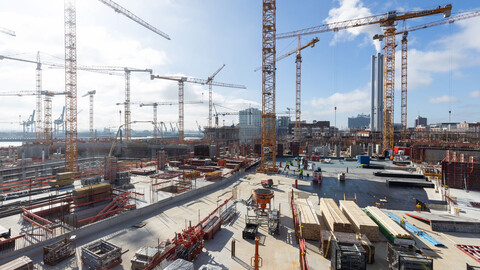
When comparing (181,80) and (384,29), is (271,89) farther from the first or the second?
(181,80)

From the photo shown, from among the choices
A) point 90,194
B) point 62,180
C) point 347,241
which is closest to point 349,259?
point 347,241

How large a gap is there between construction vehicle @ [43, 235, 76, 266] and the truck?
13.4 meters

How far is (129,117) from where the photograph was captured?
81062mm

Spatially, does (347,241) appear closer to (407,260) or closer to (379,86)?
(407,260)

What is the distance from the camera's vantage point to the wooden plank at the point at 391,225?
952 cm

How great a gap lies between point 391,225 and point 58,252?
1549 cm

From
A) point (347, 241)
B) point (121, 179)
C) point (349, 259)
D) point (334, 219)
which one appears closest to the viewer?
point (349, 259)

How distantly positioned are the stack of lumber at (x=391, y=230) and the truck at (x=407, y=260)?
71cm

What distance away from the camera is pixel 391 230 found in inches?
399

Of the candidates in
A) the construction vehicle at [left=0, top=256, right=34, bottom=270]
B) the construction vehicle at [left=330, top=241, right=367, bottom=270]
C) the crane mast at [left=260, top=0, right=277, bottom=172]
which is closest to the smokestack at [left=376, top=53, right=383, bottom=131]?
the crane mast at [left=260, top=0, right=277, bottom=172]

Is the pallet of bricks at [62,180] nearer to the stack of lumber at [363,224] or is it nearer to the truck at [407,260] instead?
the stack of lumber at [363,224]

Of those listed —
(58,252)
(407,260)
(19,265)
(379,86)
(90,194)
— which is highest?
(379,86)

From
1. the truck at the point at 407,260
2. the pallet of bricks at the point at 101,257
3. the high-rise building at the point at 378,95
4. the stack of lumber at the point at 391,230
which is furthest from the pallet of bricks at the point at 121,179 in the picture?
the high-rise building at the point at 378,95

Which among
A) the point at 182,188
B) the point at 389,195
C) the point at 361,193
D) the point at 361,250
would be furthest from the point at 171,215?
the point at 389,195
